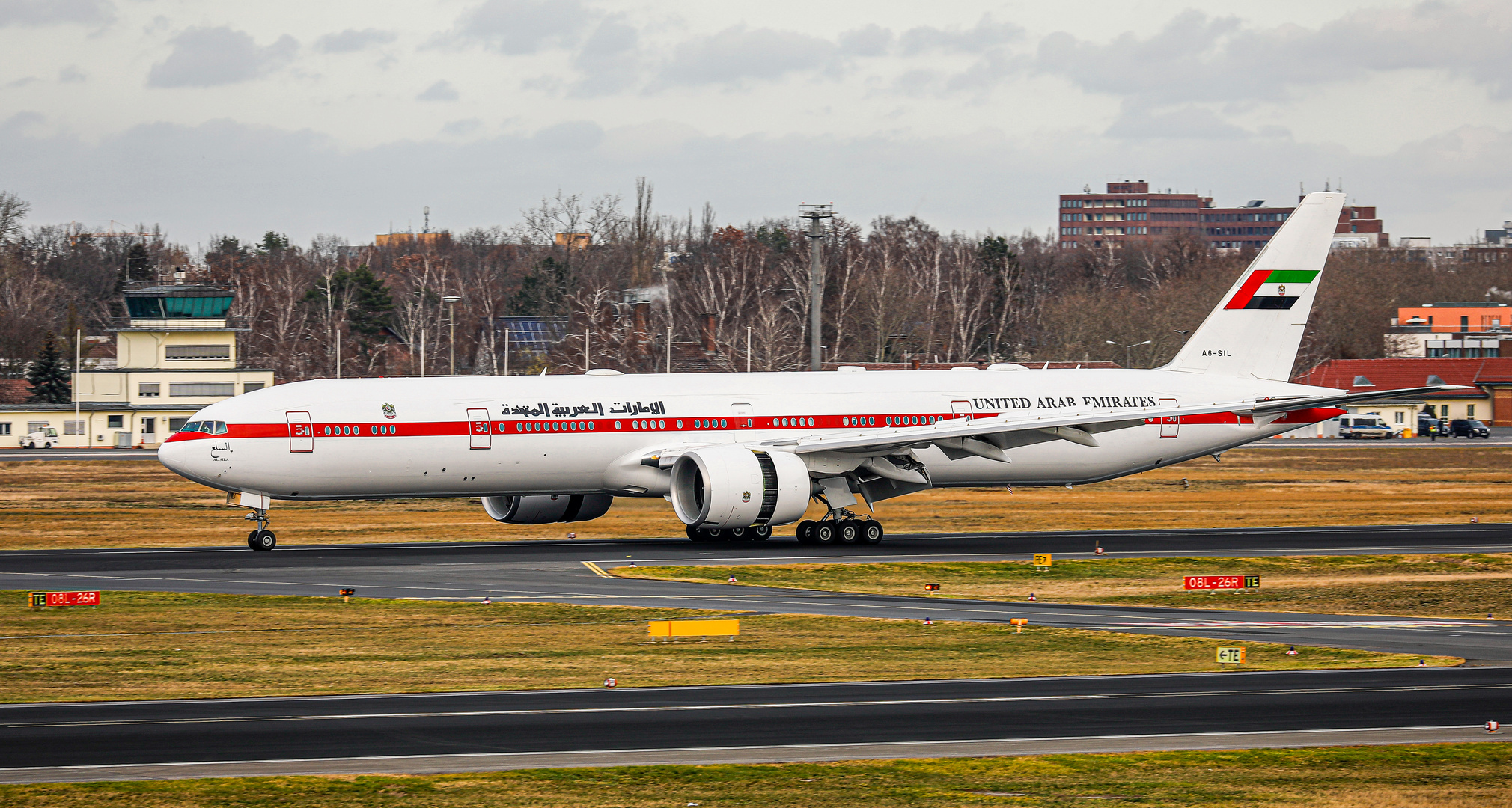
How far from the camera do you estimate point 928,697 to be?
18078 millimetres

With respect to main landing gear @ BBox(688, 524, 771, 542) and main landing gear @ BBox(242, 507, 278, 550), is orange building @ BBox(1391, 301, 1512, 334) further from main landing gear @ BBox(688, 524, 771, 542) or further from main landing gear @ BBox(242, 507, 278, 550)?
main landing gear @ BBox(242, 507, 278, 550)

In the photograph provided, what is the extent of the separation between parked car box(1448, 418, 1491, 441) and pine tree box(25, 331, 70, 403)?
96994 millimetres

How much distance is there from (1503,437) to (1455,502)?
5315cm

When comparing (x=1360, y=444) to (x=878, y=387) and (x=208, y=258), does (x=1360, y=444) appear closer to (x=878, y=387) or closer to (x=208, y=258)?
(x=878, y=387)

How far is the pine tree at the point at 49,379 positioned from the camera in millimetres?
108750

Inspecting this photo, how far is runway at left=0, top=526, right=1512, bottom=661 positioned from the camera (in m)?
23.8

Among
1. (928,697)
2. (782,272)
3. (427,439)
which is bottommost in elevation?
(928,697)

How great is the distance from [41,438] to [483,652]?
3345 inches

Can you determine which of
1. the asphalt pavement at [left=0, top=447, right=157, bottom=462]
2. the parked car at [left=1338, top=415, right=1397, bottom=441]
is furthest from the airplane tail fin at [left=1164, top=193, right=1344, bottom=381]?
the parked car at [left=1338, top=415, right=1397, bottom=441]

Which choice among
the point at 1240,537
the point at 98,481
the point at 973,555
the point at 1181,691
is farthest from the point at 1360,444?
the point at 1181,691

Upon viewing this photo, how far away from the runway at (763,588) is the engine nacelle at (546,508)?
1.15 meters

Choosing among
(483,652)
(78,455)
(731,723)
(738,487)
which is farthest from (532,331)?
(731,723)

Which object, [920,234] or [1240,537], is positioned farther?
[920,234]

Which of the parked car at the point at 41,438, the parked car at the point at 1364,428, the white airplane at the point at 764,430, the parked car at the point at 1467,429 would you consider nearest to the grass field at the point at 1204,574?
the white airplane at the point at 764,430
